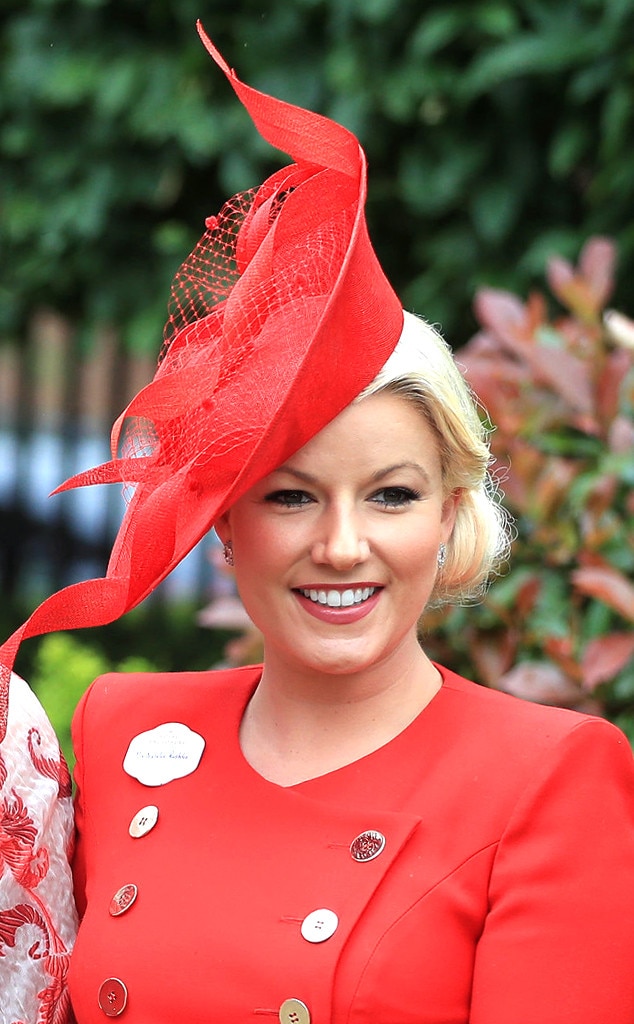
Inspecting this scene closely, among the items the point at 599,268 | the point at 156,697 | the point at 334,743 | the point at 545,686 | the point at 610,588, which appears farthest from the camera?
the point at 599,268

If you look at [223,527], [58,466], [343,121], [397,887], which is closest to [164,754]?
[223,527]

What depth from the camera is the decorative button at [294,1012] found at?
1665mm

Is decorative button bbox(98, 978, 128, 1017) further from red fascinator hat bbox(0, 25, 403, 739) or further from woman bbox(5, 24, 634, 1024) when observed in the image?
red fascinator hat bbox(0, 25, 403, 739)

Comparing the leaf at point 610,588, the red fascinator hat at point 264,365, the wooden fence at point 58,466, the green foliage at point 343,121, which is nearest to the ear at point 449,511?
the red fascinator hat at point 264,365

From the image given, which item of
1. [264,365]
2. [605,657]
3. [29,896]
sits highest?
[264,365]

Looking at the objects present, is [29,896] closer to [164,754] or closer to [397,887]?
[164,754]

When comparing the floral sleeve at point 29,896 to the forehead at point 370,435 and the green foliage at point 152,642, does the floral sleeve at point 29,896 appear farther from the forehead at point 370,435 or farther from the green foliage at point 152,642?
the green foliage at point 152,642

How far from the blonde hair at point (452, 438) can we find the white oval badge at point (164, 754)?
15.5 inches

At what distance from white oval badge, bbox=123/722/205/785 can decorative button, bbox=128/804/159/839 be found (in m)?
0.05

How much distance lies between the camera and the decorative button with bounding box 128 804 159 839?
1933mm

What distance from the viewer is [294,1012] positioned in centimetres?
167

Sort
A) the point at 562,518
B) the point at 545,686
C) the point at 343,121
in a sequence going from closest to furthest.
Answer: the point at 545,686 < the point at 562,518 < the point at 343,121

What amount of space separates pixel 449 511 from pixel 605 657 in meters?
0.91

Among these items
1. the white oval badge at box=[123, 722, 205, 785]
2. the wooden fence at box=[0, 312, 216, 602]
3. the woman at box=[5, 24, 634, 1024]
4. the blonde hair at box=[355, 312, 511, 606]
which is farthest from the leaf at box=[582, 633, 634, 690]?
the wooden fence at box=[0, 312, 216, 602]
